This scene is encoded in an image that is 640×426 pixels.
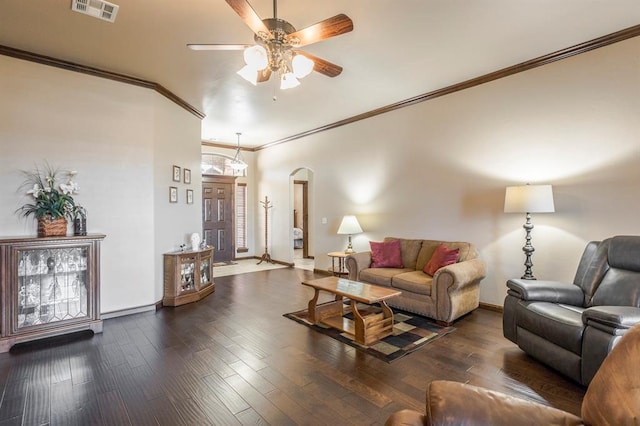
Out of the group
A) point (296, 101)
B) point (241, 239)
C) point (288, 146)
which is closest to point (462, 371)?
point (296, 101)

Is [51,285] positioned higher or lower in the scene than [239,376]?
higher

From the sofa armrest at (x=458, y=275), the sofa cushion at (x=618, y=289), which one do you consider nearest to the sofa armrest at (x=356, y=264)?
the sofa armrest at (x=458, y=275)

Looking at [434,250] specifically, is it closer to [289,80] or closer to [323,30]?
[289,80]

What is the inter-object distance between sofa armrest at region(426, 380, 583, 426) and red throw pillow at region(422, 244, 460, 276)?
2820 mm

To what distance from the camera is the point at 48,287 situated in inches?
126

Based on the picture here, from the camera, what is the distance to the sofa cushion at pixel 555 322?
87.5 inches

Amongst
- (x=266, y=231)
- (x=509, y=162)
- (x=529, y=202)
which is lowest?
(x=266, y=231)

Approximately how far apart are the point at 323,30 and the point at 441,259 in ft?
9.78

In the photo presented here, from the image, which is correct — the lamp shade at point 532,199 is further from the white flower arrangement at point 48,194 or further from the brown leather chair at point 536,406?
the white flower arrangement at point 48,194

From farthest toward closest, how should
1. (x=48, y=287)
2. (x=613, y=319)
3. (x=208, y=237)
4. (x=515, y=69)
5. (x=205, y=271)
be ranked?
(x=208, y=237), (x=205, y=271), (x=515, y=69), (x=48, y=287), (x=613, y=319)

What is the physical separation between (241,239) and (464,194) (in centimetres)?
593

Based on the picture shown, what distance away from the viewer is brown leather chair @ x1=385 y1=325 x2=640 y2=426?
985 mm

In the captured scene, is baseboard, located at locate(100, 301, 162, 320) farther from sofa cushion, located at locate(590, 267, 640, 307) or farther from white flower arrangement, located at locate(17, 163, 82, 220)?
sofa cushion, located at locate(590, 267, 640, 307)

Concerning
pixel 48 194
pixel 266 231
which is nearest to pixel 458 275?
pixel 48 194
